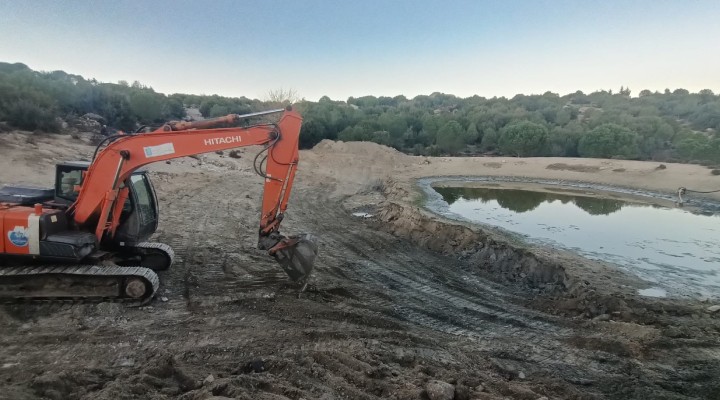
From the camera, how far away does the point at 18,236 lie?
6477mm

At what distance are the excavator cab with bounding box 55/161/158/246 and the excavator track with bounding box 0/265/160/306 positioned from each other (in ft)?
2.60

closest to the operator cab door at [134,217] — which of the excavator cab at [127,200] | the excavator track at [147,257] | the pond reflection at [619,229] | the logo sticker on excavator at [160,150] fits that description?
the excavator cab at [127,200]

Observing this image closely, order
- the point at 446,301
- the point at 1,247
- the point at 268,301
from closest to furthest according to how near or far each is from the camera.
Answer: the point at 1,247 → the point at 268,301 → the point at 446,301

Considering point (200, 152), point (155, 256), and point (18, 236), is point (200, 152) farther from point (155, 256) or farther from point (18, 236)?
point (18, 236)

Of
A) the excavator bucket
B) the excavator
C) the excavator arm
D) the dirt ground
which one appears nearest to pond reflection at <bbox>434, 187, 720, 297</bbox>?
the dirt ground

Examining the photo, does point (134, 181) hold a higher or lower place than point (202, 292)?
higher

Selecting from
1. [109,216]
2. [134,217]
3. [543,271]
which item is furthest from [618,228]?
[109,216]

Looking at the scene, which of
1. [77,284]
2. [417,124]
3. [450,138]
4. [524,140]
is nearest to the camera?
[77,284]

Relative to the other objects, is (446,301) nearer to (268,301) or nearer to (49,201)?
(268,301)

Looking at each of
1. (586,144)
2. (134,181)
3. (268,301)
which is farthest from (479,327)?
(586,144)

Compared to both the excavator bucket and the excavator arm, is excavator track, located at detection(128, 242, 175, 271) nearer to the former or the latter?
the excavator arm

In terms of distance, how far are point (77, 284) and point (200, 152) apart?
2.64 meters

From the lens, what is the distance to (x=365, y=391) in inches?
185

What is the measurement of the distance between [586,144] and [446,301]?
33.7m
